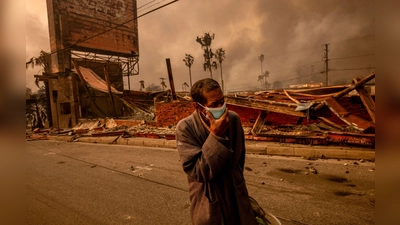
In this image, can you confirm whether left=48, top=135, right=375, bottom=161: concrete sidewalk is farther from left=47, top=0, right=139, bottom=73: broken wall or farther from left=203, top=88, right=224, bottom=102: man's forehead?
left=47, top=0, right=139, bottom=73: broken wall

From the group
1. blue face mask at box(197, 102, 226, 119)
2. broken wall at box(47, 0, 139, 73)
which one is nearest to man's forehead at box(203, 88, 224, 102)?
blue face mask at box(197, 102, 226, 119)

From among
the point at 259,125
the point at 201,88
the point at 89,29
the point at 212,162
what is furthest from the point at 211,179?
the point at 89,29

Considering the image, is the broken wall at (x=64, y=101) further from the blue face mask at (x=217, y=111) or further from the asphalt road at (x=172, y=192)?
the blue face mask at (x=217, y=111)

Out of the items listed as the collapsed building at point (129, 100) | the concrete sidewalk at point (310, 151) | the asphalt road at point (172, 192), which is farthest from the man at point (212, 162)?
the collapsed building at point (129, 100)

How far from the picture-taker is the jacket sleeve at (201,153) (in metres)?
1.24

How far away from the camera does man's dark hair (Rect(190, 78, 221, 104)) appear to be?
4.89 feet

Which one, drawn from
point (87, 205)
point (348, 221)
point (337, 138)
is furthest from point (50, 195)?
point (337, 138)

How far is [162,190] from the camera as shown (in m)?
4.03

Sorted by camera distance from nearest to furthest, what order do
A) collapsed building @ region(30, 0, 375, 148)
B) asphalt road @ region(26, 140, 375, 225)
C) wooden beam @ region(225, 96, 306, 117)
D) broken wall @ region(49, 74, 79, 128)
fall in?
1. asphalt road @ region(26, 140, 375, 225)
2. collapsed building @ region(30, 0, 375, 148)
3. wooden beam @ region(225, 96, 306, 117)
4. broken wall @ region(49, 74, 79, 128)

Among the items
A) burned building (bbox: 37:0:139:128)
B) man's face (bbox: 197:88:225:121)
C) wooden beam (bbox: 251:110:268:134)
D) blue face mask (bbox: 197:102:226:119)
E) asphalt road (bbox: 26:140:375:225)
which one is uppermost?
burned building (bbox: 37:0:139:128)

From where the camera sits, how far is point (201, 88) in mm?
1517

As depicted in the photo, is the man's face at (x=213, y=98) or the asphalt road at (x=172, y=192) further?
the asphalt road at (x=172, y=192)

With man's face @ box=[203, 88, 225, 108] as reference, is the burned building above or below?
above
